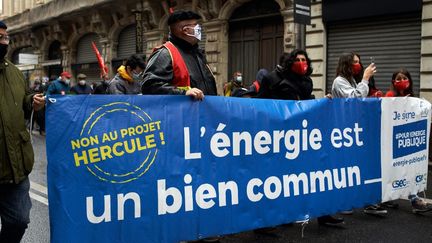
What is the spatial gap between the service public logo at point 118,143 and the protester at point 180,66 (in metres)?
0.35

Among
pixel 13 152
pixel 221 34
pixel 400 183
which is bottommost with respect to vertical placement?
pixel 400 183

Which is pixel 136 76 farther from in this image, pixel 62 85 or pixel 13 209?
pixel 62 85

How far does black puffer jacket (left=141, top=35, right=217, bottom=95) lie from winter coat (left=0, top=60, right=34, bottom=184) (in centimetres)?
84

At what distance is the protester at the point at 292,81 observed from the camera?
4.50m

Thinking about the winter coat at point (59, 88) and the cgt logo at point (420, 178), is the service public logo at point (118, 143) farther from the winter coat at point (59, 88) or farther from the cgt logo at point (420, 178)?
the winter coat at point (59, 88)

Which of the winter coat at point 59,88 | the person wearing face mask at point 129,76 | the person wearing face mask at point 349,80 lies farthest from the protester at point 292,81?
the winter coat at point 59,88

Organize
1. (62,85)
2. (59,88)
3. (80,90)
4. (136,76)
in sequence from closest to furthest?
(136,76)
(59,88)
(62,85)
(80,90)

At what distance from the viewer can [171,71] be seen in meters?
3.37

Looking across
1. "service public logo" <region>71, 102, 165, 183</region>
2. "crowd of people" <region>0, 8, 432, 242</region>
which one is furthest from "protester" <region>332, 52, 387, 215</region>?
"service public logo" <region>71, 102, 165, 183</region>

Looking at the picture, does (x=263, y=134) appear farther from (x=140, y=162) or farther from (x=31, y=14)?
(x=31, y=14)

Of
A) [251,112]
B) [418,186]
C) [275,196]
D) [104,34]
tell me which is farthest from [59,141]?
[104,34]

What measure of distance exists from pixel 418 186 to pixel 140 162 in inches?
128

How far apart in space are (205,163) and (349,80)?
7.55 ft

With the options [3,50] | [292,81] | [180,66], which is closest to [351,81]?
[292,81]
